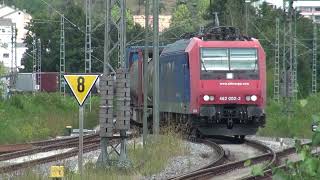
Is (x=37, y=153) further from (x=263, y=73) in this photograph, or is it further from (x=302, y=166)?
(x=302, y=166)

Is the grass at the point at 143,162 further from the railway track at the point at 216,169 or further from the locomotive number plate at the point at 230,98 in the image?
the locomotive number plate at the point at 230,98

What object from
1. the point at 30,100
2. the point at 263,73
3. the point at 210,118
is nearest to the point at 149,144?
the point at 210,118

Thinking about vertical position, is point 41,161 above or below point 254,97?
below

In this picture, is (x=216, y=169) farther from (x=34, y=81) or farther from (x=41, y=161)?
(x=34, y=81)

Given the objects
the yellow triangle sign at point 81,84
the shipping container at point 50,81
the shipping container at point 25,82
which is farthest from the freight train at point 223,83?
the shipping container at point 50,81

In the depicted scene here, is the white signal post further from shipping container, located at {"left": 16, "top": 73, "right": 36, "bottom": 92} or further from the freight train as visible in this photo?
shipping container, located at {"left": 16, "top": 73, "right": 36, "bottom": 92}

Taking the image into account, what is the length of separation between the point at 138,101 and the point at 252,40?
365 inches

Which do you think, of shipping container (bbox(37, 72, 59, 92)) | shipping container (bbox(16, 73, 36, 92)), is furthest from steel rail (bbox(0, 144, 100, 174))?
shipping container (bbox(37, 72, 59, 92))

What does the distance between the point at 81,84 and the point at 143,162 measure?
501cm

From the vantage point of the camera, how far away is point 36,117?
Answer: 37.3 meters

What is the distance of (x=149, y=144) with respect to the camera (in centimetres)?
2164

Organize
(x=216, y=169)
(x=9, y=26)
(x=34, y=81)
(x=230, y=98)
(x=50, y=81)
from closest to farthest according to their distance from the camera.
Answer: (x=216, y=169) < (x=230, y=98) < (x=34, y=81) < (x=50, y=81) < (x=9, y=26)

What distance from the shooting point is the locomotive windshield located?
2402 cm

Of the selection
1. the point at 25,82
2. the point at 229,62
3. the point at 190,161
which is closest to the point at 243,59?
the point at 229,62
